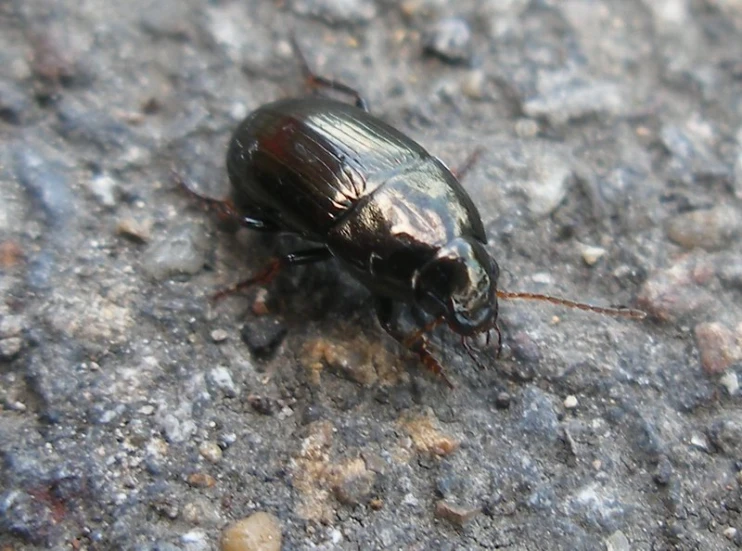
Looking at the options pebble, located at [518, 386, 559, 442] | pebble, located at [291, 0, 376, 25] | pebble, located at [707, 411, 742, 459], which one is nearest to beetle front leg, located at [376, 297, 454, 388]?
pebble, located at [518, 386, 559, 442]

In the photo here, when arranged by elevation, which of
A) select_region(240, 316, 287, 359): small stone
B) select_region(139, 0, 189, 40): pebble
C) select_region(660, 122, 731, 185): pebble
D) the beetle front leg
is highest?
select_region(660, 122, 731, 185): pebble

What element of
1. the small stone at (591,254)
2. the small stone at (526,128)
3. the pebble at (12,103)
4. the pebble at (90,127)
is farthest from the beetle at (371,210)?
the pebble at (12,103)

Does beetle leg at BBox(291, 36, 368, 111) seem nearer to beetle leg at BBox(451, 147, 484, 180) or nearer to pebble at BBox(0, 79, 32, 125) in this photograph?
beetle leg at BBox(451, 147, 484, 180)

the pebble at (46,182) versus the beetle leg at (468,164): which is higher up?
the beetle leg at (468,164)

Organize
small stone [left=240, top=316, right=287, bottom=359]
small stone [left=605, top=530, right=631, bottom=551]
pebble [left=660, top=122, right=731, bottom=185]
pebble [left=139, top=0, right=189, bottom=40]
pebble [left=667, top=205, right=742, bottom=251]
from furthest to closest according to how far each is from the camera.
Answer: pebble [left=139, top=0, right=189, bottom=40] < pebble [left=660, top=122, right=731, bottom=185] < pebble [left=667, top=205, right=742, bottom=251] < small stone [left=240, top=316, right=287, bottom=359] < small stone [left=605, top=530, right=631, bottom=551]

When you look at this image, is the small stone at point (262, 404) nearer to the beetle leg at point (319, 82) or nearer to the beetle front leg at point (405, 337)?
the beetle front leg at point (405, 337)

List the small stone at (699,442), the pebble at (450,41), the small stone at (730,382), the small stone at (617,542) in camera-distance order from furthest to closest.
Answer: the pebble at (450,41) → the small stone at (730,382) → the small stone at (699,442) → the small stone at (617,542)
